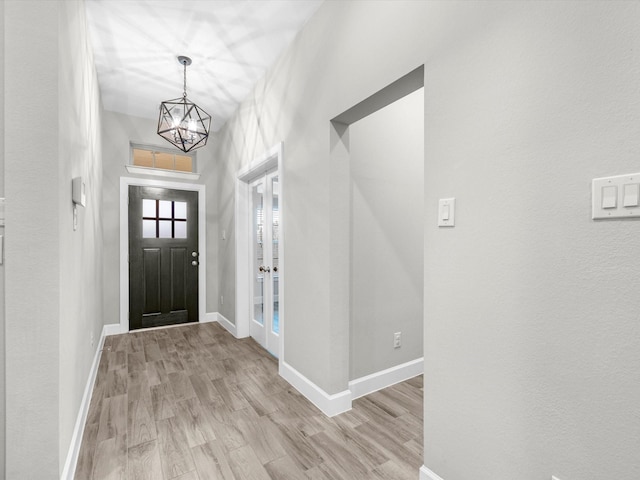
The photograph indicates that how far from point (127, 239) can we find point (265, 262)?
2.05 metres

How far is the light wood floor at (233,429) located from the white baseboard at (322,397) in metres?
0.04

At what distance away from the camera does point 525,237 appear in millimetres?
1106

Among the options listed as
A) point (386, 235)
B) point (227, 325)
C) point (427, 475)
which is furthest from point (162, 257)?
point (427, 475)

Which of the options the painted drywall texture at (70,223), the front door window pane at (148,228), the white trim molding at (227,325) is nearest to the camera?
the painted drywall texture at (70,223)

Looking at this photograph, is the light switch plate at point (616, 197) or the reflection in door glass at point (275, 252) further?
the reflection in door glass at point (275, 252)

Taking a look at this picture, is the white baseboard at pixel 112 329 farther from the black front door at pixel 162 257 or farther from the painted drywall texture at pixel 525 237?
the painted drywall texture at pixel 525 237

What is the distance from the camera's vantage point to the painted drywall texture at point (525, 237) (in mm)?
906

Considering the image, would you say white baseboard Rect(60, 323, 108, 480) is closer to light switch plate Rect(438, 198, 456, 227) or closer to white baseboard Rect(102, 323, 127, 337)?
white baseboard Rect(102, 323, 127, 337)

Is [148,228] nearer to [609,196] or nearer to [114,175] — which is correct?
[114,175]

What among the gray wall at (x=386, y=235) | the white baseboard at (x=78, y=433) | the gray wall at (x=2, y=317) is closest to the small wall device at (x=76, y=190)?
the gray wall at (x=2, y=317)

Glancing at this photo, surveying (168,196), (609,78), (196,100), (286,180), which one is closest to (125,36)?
(196,100)

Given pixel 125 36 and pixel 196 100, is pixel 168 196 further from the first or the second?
pixel 125 36

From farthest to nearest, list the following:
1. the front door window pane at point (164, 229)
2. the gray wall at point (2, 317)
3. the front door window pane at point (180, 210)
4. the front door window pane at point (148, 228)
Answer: the front door window pane at point (180, 210) → the front door window pane at point (164, 229) → the front door window pane at point (148, 228) → the gray wall at point (2, 317)

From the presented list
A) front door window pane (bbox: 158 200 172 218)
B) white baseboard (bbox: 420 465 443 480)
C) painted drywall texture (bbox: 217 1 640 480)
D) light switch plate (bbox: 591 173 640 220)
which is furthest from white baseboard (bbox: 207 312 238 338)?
light switch plate (bbox: 591 173 640 220)
